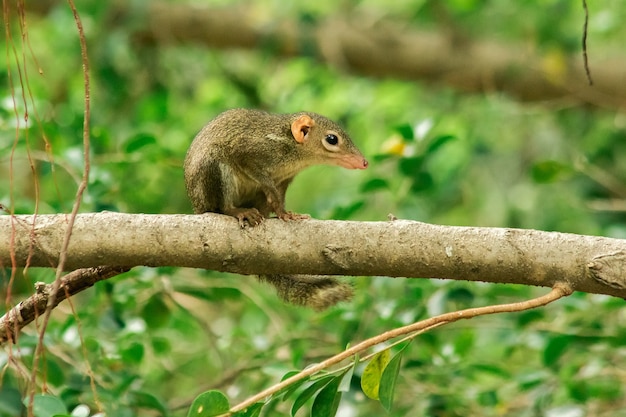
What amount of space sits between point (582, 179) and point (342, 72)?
184 cm

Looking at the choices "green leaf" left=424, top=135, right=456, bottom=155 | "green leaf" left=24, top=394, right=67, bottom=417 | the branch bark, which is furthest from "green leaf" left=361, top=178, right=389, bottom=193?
the branch bark

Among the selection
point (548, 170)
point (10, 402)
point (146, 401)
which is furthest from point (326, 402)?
point (548, 170)

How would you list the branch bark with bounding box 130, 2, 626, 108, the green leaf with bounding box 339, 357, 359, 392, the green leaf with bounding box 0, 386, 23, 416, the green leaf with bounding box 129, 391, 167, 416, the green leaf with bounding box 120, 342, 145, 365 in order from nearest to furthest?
the green leaf with bounding box 339, 357, 359, 392 < the green leaf with bounding box 0, 386, 23, 416 < the green leaf with bounding box 129, 391, 167, 416 < the green leaf with bounding box 120, 342, 145, 365 < the branch bark with bounding box 130, 2, 626, 108

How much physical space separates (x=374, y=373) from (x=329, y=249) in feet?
1.14

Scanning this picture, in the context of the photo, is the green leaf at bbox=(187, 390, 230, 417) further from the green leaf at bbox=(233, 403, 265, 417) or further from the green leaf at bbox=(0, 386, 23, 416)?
the green leaf at bbox=(0, 386, 23, 416)

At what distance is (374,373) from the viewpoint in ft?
7.86

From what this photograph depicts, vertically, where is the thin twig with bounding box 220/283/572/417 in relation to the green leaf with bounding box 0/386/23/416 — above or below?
above

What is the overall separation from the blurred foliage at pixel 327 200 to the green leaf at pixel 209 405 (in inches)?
12.0

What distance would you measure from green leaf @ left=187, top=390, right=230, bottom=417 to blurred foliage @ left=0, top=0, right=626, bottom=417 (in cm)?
30

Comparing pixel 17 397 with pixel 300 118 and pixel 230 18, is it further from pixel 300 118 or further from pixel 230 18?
pixel 230 18

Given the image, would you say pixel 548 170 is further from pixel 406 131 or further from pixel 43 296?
pixel 43 296

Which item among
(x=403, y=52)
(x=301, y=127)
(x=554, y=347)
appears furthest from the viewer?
(x=403, y=52)

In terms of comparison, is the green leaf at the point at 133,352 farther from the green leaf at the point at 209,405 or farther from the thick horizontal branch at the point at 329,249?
the green leaf at the point at 209,405

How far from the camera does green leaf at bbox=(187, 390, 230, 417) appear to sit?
2.15m
